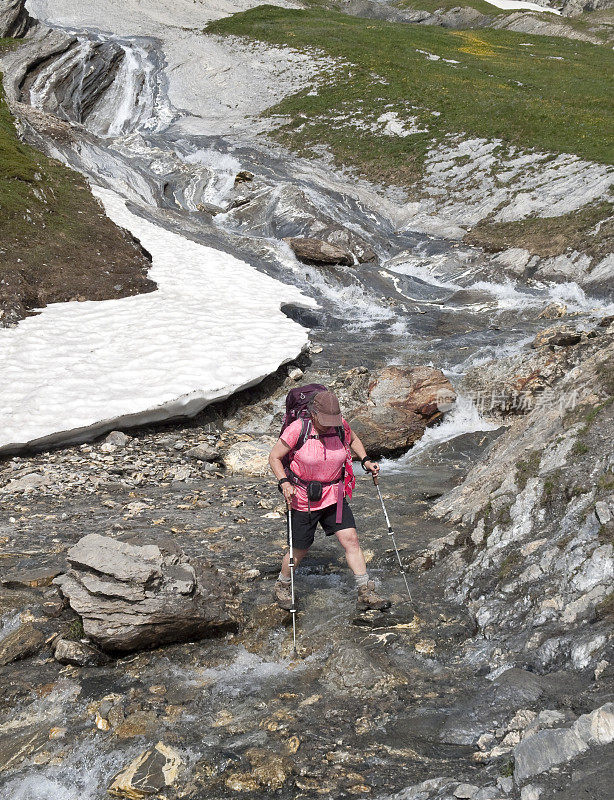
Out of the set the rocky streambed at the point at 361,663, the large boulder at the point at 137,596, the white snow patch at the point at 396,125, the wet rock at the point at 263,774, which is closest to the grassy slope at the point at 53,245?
the rocky streambed at the point at 361,663

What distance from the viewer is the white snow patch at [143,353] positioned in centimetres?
1325

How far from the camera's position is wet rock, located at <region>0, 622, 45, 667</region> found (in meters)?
6.19

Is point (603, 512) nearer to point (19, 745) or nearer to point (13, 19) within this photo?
point (19, 745)

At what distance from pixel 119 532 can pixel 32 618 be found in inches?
92.9

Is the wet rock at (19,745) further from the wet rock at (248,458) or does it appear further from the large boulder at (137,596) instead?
the wet rock at (248,458)

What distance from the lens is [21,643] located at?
249 inches

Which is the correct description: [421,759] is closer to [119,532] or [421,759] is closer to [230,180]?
[119,532]

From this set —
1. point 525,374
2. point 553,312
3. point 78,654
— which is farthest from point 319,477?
point 553,312

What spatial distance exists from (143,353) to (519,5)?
99183 millimetres

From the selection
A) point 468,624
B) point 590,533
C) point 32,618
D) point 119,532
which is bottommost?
point 119,532

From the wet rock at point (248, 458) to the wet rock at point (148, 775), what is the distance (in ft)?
25.4

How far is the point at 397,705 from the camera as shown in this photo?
548 cm

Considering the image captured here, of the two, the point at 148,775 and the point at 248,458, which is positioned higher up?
the point at 148,775

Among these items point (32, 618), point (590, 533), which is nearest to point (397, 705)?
point (590, 533)
